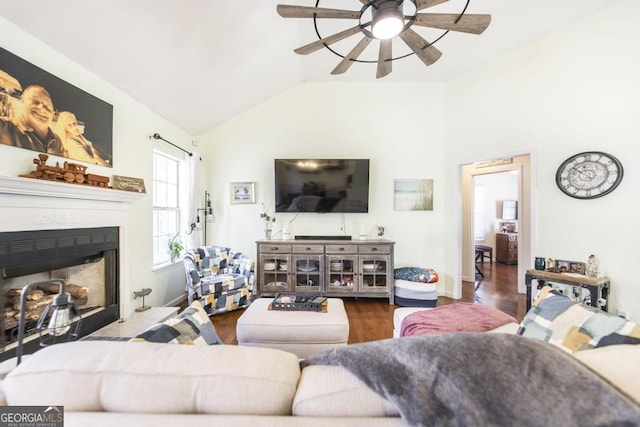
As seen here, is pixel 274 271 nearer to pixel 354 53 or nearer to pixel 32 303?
pixel 32 303

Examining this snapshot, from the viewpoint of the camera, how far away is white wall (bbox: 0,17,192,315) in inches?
67.0

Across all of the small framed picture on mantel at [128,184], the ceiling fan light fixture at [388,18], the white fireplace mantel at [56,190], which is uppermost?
the ceiling fan light fixture at [388,18]

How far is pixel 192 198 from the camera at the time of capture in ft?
11.6

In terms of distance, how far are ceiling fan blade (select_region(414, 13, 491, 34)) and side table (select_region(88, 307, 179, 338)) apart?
3.35 metres

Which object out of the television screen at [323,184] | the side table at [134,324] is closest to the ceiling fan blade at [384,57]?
the television screen at [323,184]

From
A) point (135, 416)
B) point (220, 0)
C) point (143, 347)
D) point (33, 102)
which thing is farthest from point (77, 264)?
point (220, 0)

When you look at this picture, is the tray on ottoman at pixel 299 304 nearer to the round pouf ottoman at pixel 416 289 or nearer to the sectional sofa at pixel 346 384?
the sectional sofa at pixel 346 384

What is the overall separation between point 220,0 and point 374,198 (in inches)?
115

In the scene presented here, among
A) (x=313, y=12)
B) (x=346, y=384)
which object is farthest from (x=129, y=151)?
(x=346, y=384)

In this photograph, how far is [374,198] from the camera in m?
3.90

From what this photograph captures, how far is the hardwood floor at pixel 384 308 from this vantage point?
2.54 m

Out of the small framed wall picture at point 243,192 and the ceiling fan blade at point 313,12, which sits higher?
the ceiling fan blade at point 313,12

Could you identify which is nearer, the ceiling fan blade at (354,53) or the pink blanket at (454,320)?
the pink blanket at (454,320)

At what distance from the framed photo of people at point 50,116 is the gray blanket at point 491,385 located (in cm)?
260
